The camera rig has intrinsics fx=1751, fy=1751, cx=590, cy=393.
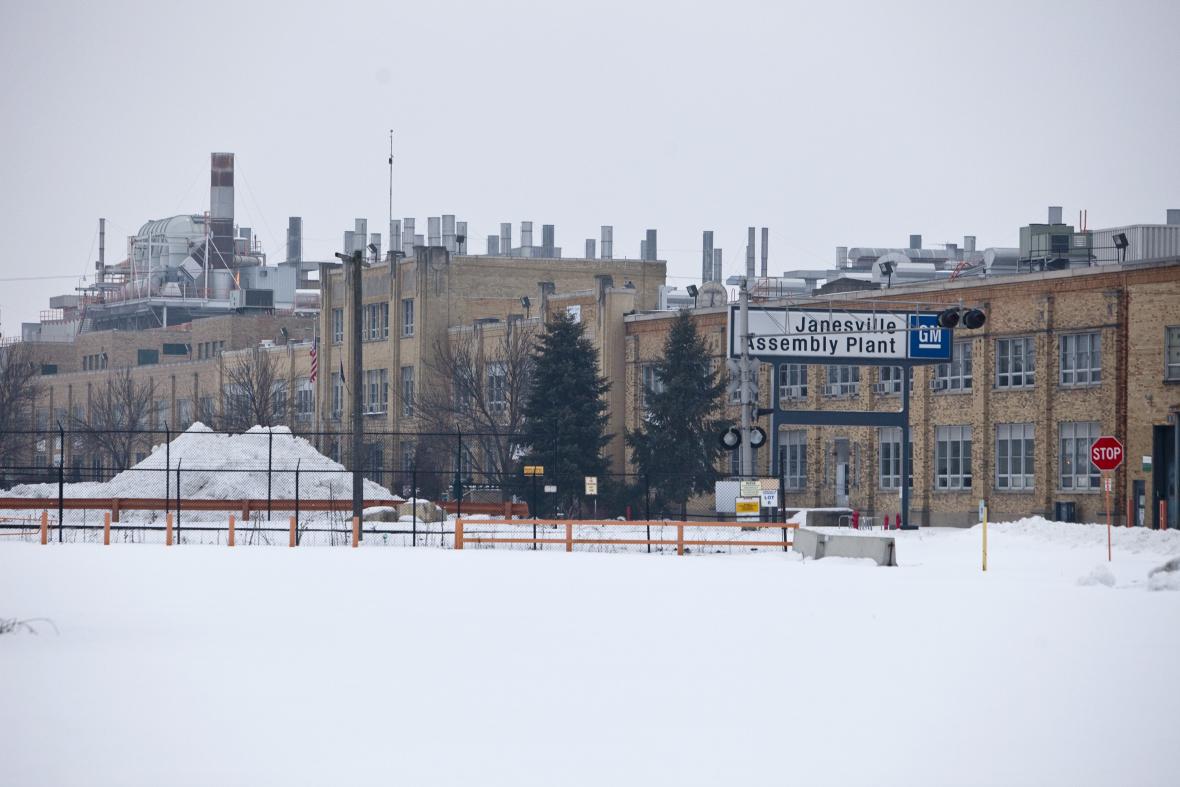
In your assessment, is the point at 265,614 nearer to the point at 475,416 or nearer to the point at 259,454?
the point at 259,454

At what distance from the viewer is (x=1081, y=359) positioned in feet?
205

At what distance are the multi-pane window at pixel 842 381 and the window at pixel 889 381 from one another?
1.24 meters

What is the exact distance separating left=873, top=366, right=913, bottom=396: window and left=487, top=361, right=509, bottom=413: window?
1996 centimetres

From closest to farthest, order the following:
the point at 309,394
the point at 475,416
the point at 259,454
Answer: the point at 259,454 → the point at 475,416 → the point at 309,394

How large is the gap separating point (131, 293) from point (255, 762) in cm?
14512

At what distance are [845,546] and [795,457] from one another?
3579 cm

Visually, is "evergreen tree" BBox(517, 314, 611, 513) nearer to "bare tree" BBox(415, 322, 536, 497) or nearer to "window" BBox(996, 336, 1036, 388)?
"bare tree" BBox(415, 322, 536, 497)

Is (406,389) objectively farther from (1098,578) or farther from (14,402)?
(1098,578)

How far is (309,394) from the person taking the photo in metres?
103

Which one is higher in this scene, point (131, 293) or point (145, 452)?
point (131, 293)

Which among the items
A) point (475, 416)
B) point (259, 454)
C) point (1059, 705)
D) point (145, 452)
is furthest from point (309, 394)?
point (1059, 705)

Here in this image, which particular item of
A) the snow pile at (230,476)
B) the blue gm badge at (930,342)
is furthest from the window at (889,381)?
the snow pile at (230,476)

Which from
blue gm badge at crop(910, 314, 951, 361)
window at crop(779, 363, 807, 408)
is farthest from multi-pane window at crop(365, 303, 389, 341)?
blue gm badge at crop(910, 314, 951, 361)

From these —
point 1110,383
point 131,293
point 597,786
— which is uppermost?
point 131,293
